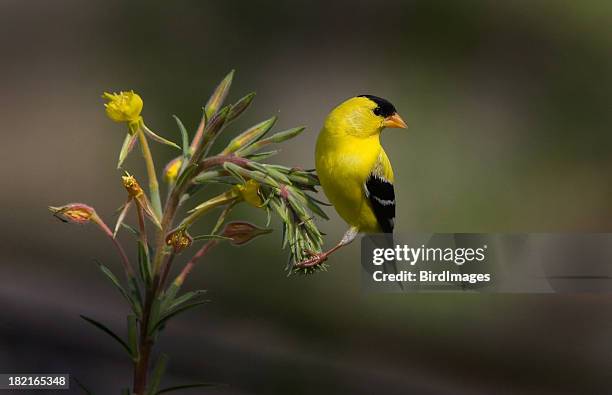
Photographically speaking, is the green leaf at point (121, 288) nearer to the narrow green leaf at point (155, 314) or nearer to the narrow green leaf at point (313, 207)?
the narrow green leaf at point (155, 314)

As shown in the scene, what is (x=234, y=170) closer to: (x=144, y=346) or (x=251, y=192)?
(x=251, y=192)

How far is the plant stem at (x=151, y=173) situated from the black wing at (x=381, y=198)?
25 centimetres

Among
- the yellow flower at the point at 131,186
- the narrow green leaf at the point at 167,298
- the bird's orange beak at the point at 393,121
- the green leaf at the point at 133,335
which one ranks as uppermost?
the bird's orange beak at the point at 393,121

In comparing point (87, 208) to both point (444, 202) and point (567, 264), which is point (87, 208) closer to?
point (567, 264)

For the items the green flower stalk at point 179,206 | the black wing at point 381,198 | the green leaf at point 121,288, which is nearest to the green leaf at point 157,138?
the green flower stalk at point 179,206

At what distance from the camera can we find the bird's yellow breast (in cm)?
81

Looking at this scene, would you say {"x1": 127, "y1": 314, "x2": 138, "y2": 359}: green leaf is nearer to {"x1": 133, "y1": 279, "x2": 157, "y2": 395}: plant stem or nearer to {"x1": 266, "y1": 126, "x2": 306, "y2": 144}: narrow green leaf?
{"x1": 133, "y1": 279, "x2": 157, "y2": 395}: plant stem

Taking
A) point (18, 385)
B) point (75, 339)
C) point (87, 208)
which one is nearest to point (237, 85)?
point (75, 339)

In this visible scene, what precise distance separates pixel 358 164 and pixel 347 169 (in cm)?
3

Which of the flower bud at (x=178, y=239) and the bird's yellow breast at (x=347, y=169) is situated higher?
the bird's yellow breast at (x=347, y=169)

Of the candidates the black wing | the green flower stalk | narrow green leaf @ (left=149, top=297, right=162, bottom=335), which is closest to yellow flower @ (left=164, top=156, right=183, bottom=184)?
the green flower stalk

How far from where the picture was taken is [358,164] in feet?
2.91

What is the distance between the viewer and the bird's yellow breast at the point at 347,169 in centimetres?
81

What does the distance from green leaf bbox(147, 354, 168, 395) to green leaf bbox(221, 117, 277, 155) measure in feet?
0.65
